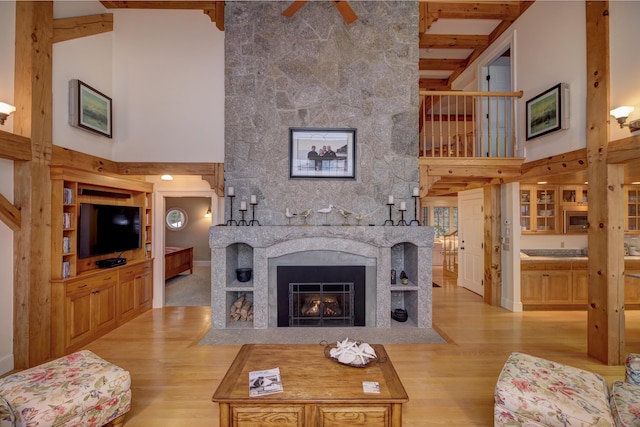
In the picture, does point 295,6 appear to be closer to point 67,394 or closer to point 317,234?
point 317,234

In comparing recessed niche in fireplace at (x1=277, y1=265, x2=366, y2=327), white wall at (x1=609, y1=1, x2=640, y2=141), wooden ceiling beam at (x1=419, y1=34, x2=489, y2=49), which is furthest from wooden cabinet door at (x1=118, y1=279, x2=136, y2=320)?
wooden ceiling beam at (x1=419, y1=34, x2=489, y2=49)

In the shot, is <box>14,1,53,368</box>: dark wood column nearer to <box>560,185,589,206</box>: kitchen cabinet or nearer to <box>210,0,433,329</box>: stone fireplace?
<box>210,0,433,329</box>: stone fireplace

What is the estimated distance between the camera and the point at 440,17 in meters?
4.87

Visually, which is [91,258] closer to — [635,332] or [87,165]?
[87,165]

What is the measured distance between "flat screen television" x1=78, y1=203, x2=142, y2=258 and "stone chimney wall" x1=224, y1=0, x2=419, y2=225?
1635 millimetres

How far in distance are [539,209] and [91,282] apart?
288 inches

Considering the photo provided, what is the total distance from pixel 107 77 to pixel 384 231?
453 cm

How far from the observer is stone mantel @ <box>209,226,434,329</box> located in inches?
157

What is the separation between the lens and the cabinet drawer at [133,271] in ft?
14.1

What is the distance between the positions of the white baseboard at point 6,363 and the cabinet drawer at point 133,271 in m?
1.44

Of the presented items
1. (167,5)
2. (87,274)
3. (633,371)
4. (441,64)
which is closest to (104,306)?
(87,274)

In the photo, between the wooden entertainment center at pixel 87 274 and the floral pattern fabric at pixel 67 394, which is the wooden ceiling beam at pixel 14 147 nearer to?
the wooden entertainment center at pixel 87 274

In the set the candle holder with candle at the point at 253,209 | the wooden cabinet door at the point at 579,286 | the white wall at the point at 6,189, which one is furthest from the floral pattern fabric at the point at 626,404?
the white wall at the point at 6,189

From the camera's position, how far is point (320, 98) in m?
4.32
